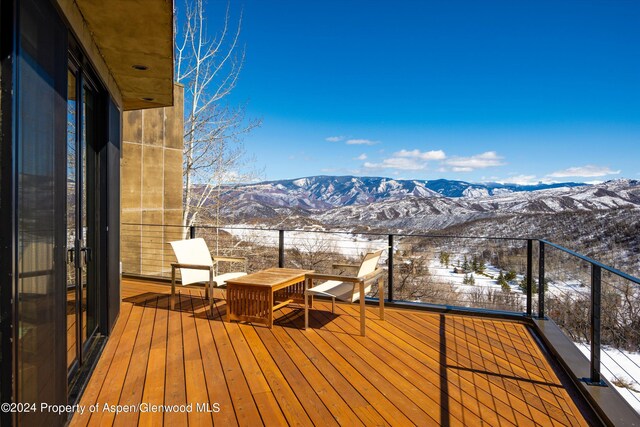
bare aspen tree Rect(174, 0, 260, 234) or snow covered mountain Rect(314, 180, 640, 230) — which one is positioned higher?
bare aspen tree Rect(174, 0, 260, 234)

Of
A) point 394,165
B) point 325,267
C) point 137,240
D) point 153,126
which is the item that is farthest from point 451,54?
point 394,165

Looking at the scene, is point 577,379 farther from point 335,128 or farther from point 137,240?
point 335,128

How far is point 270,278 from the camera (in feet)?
13.4

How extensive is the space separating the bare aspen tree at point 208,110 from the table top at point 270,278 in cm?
790

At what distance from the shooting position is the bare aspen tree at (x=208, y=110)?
11.7 metres

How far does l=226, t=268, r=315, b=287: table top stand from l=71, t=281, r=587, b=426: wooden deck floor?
428 mm

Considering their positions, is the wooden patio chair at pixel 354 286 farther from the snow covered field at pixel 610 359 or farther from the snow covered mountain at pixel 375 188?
the snow covered mountain at pixel 375 188

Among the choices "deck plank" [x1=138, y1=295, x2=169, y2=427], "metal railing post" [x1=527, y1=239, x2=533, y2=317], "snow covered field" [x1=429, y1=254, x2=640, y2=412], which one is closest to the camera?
"deck plank" [x1=138, y1=295, x2=169, y2=427]

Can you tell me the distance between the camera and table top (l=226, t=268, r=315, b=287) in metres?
3.86

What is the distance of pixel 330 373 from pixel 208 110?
11.3 m

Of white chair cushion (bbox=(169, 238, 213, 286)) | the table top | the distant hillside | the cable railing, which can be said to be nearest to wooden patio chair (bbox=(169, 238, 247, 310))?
white chair cushion (bbox=(169, 238, 213, 286))

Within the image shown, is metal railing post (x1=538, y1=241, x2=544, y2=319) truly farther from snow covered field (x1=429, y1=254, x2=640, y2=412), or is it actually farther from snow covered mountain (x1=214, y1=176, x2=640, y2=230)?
snow covered mountain (x1=214, y1=176, x2=640, y2=230)

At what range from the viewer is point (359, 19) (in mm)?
15133

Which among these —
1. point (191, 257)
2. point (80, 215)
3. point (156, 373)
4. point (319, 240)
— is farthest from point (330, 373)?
point (319, 240)
